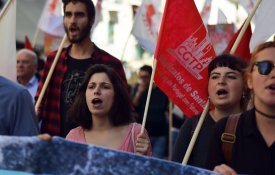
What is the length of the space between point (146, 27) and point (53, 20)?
1838 mm

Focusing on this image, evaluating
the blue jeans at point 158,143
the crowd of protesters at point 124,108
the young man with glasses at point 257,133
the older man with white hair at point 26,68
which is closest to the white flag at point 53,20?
the blue jeans at point 158,143

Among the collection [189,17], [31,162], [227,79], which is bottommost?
[31,162]

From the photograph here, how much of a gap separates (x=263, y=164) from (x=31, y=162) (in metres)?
1.06

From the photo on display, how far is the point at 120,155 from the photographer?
13.1 feet

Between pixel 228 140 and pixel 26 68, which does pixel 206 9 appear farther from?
pixel 228 140

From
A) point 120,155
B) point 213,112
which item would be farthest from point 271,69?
point 213,112

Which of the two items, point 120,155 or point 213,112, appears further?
point 213,112

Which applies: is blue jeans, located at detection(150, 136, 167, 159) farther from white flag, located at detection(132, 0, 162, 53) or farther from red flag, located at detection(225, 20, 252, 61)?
red flag, located at detection(225, 20, 252, 61)

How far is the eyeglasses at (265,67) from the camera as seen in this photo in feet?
13.9

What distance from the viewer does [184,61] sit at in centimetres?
587

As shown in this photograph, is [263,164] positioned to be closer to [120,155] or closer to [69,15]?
[120,155]

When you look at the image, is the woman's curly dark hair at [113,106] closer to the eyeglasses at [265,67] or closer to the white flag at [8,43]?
the white flag at [8,43]

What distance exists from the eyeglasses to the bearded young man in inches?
85.6

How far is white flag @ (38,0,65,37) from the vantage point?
1185 cm
